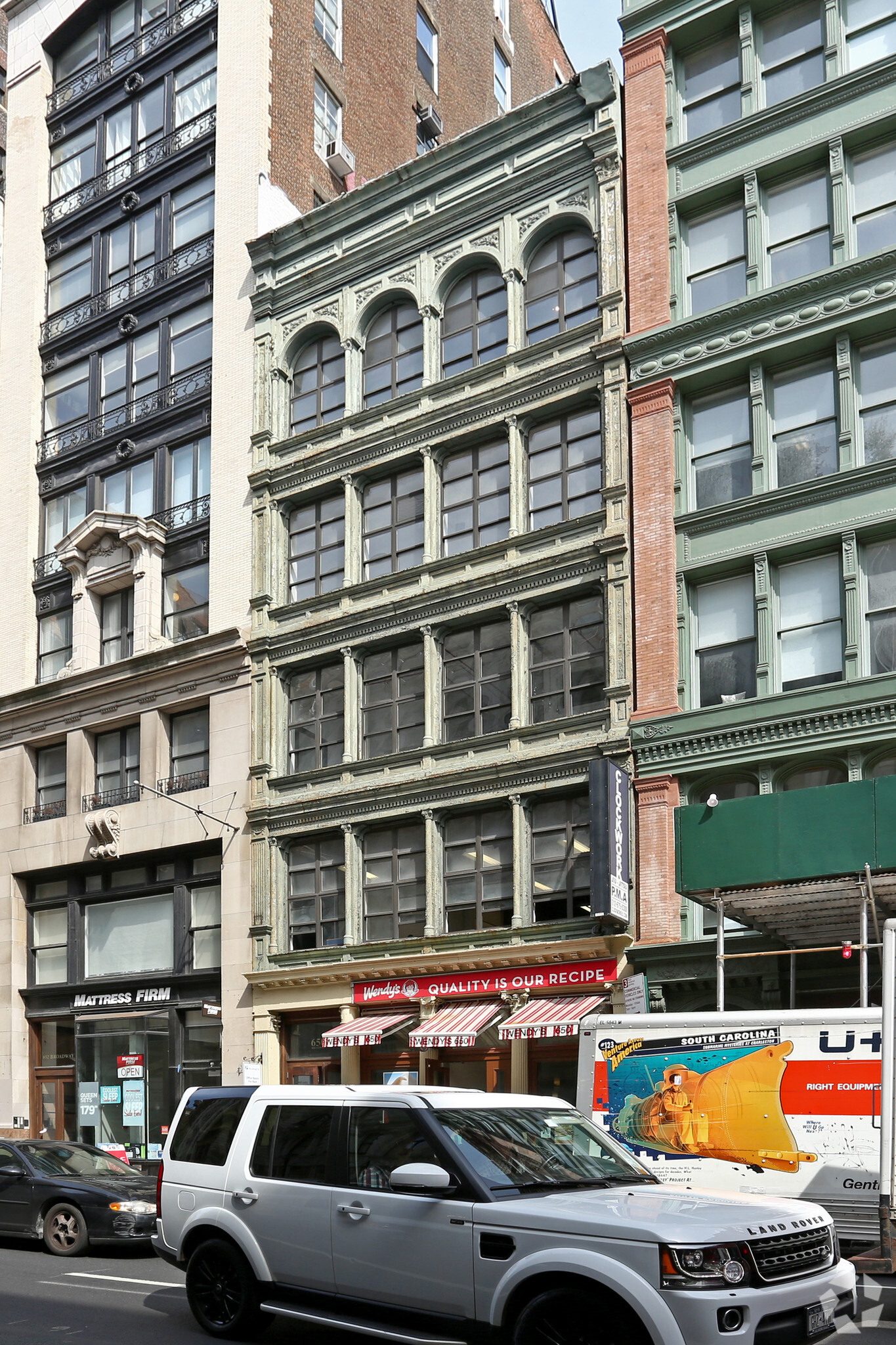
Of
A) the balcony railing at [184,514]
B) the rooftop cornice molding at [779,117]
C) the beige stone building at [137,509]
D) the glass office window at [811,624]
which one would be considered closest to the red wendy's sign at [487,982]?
the beige stone building at [137,509]

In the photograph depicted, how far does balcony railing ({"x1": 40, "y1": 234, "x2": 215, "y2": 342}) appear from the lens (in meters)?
34.9

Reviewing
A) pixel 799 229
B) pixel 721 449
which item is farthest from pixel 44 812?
pixel 799 229

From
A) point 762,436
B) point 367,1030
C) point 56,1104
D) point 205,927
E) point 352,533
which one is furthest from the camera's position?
point 56,1104

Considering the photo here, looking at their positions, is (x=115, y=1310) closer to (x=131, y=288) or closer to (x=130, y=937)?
(x=130, y=937)

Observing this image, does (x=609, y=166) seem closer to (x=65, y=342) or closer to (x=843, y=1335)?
(x=65, y=342)

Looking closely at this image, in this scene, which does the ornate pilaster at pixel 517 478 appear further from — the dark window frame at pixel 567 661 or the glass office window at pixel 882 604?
the glass office window at pixel 882 604

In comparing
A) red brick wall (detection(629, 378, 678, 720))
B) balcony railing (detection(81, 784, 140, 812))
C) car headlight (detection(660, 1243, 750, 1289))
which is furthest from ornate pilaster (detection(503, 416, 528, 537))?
car headlight (detection(660, 1243, 750, 1289))

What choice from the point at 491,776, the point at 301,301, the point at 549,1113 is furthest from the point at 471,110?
the point at 549,1113

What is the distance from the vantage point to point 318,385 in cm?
3181

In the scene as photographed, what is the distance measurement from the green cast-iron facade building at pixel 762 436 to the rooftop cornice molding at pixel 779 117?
38mm

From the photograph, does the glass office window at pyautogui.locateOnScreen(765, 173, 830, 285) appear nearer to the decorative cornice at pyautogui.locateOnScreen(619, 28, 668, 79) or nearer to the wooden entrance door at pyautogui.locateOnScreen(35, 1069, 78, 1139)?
the decorative cornice at pyautogui.locateOnScreen(619, 28, 668, 79)

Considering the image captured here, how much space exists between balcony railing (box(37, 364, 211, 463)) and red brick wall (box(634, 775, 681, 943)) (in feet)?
53.2

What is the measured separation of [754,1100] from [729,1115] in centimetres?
33

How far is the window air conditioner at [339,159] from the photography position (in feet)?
123
